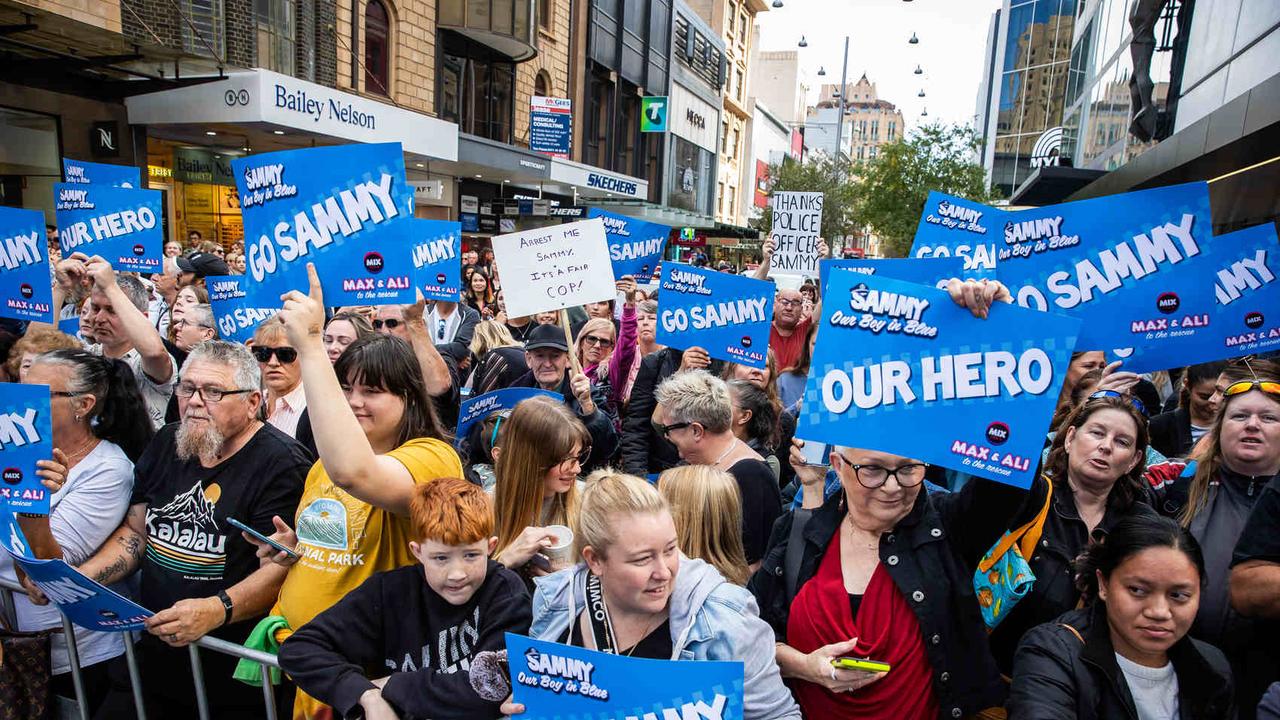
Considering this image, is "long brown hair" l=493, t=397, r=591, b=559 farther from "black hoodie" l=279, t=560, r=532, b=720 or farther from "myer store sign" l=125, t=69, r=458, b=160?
"myer store sign" l=125, t=69, r=458, b=160

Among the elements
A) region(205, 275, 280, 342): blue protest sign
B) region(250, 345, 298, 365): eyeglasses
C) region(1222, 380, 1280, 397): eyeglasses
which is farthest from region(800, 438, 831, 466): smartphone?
region(205, 275, 280, 342): blue protest sign

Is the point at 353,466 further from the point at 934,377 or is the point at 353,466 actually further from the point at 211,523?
the point at 934,377

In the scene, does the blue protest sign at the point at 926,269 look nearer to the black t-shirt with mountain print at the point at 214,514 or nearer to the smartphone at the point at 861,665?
the smartphone at the point at 861,665

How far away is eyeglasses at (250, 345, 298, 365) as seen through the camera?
407 cm

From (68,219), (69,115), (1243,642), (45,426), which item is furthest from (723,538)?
(69,115)

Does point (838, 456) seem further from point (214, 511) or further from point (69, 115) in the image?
point (69, 115)

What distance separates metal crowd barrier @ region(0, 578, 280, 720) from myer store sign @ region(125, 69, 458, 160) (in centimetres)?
1080

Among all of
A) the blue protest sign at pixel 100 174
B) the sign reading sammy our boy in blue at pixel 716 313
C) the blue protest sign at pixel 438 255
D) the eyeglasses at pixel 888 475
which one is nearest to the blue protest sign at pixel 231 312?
the blue protest sign at pixel 438 255

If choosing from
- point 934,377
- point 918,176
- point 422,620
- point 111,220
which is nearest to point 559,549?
point 422,620

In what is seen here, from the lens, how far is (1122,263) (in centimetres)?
367

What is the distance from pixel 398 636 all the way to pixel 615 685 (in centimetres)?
83

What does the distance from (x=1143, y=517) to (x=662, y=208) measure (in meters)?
36.2

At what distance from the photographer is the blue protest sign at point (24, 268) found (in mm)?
4879

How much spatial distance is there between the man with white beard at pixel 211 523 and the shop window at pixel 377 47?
17.5 meters
